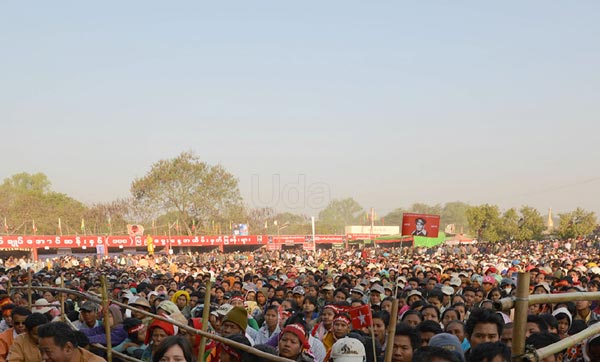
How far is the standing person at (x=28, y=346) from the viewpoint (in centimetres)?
582

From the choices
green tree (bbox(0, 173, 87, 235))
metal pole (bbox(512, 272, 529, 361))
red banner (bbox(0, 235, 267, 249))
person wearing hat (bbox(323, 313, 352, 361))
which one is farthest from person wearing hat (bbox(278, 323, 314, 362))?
green tree (bbox(0, 173, 87, 235))

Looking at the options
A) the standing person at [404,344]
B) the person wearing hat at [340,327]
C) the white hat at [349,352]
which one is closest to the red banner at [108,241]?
the person wearing hat at [340,327]

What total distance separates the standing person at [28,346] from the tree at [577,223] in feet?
A: 184

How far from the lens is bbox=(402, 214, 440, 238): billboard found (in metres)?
20.9

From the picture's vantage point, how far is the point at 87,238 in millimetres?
47750

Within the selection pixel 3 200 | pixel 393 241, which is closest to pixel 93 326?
pixel 393 241

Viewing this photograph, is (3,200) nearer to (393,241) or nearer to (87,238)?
(87,238)

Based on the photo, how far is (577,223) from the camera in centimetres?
5769

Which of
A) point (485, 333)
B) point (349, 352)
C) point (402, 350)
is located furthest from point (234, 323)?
point (485, 333)

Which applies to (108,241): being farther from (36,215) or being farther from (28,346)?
(28,346)

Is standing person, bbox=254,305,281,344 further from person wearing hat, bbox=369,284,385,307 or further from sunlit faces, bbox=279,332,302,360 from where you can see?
sunlit faces, bbox=279,332,302,360

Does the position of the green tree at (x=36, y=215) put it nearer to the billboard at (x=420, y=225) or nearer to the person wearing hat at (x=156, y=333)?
the billboard at (x=420, y=225)

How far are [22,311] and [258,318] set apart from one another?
4.57 m

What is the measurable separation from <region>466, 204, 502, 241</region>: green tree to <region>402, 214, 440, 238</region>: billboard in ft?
148
